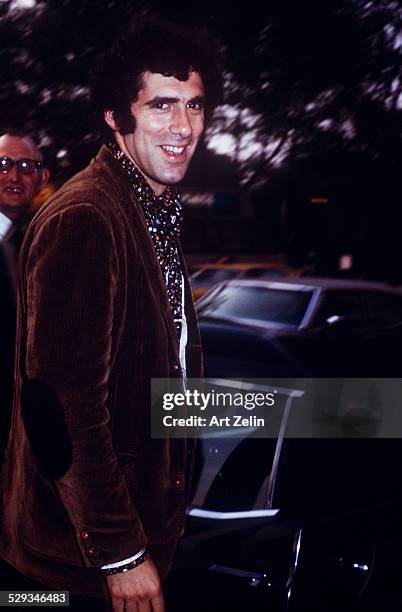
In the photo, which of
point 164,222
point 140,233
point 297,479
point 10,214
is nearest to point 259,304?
point 297,479

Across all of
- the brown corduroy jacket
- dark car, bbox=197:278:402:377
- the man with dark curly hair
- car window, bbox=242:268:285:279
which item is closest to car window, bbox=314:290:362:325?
dark car, bbox=197:278:402:377

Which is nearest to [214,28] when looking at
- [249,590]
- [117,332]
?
[117,332]

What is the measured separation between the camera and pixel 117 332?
41.1 inches

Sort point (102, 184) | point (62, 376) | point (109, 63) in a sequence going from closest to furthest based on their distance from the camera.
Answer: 1. point (62, 376)
2. point (102, 184)
3. point (109, 63)

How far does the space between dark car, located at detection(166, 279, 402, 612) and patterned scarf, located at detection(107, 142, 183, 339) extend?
60 centimetres

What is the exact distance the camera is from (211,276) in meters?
2.03

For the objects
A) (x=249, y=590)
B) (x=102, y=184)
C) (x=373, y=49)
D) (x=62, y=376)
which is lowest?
(x=249, y=590)

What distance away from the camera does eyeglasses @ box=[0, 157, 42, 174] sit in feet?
6.17

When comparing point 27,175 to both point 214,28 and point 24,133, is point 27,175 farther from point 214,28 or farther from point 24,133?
point 214,28

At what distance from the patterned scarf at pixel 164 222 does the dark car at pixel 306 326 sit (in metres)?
0.69

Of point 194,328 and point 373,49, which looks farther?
point 373,49

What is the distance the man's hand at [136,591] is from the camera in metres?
1.02

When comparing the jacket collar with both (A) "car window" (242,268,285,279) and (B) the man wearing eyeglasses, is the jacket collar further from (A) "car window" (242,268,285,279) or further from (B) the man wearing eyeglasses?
(A) "car window" (242,268,285,279)

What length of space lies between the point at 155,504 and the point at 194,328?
12.7 inches
